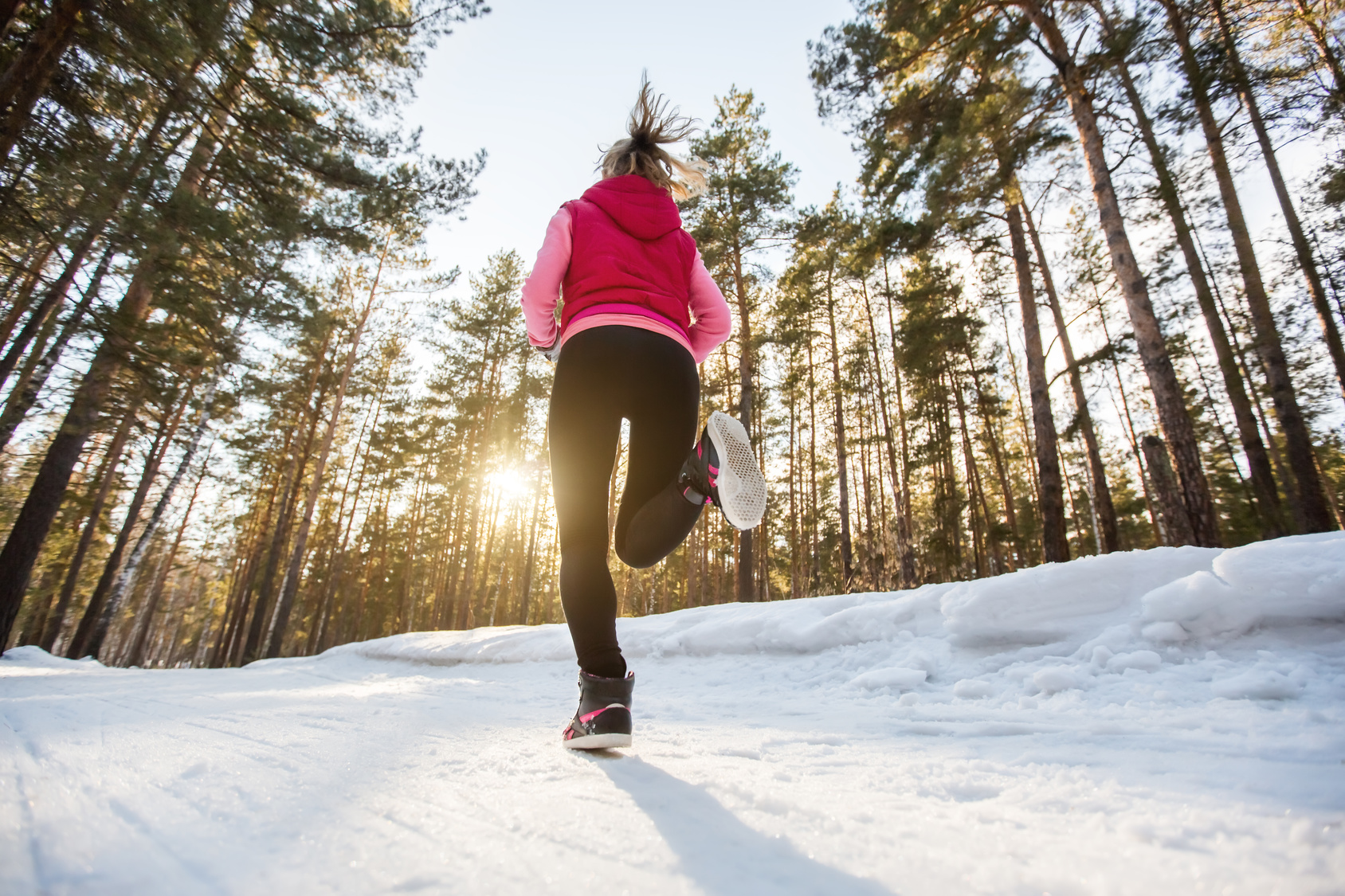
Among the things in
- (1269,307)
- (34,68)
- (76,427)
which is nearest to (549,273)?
(34,68)

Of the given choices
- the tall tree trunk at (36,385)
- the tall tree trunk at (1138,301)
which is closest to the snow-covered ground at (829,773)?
the tall tree trunk at (1138,301)

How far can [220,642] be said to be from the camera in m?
19.8

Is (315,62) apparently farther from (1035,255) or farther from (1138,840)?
(1035,255)

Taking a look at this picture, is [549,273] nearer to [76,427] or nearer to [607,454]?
[607,454]

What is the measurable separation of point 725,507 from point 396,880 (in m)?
1.12

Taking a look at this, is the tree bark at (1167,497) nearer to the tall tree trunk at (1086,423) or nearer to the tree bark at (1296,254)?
the tall tree trunk at (1086,423)

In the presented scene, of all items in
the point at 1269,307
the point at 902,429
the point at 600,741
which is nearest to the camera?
the point at 600,741

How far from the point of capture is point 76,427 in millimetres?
6168

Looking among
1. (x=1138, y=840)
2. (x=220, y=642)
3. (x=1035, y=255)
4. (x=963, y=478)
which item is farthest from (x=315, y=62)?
(x=963, y=478)

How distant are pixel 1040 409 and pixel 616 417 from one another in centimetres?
984

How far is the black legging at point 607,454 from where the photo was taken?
147 centimetres

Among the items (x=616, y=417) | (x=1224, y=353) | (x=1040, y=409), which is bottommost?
(x=616, y=417)

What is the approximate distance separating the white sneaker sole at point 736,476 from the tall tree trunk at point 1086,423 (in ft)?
30.1

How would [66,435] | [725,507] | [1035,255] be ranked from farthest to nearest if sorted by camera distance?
[1035,255] < [66,435] < [725,507]
